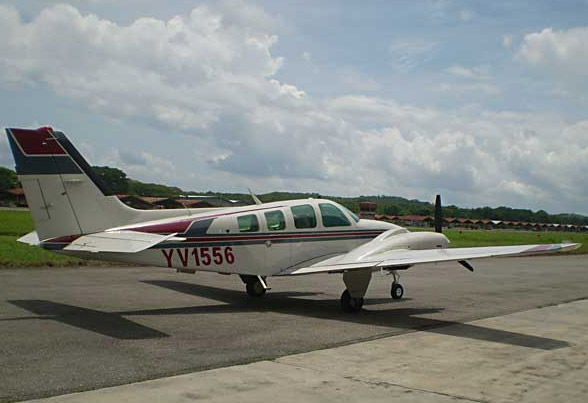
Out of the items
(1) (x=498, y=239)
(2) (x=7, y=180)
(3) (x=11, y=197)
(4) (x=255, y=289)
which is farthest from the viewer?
→ (2) (x=7, y=180)

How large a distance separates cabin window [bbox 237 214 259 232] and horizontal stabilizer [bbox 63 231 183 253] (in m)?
2.18

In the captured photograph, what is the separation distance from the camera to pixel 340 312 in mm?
13000

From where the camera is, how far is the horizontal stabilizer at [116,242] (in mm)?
9895

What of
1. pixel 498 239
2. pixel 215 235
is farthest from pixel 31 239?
pixel 498 239

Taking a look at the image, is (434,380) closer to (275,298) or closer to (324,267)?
(324,267)

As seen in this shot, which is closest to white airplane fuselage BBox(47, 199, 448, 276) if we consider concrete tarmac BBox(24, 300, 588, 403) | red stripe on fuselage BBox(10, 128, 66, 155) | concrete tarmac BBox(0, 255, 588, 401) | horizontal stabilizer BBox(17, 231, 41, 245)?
horizontal stabilizer BBox(17, 231, 41, 245)

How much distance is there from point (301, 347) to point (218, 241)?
4244 millimetres

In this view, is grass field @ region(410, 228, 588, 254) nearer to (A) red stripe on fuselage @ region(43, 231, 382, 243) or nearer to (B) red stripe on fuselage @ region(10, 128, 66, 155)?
(A) red stripe on fuselage @ region(43, 231, 382, 243)

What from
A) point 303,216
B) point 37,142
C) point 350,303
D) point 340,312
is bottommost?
point 340,312

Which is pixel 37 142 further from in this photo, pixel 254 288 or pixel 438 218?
pixel 438 218

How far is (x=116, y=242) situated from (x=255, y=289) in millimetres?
5359

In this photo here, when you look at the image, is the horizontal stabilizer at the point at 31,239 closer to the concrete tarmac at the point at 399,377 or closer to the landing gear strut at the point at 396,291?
the concrete tarmac at the point at 399,377

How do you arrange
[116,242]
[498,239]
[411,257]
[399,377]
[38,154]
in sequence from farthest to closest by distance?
1. [498,239]
2. [411,257]
3. [38,154]
4. [116,242]
5. [399,377]

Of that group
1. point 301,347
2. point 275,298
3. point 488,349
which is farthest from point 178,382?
point 275,298
